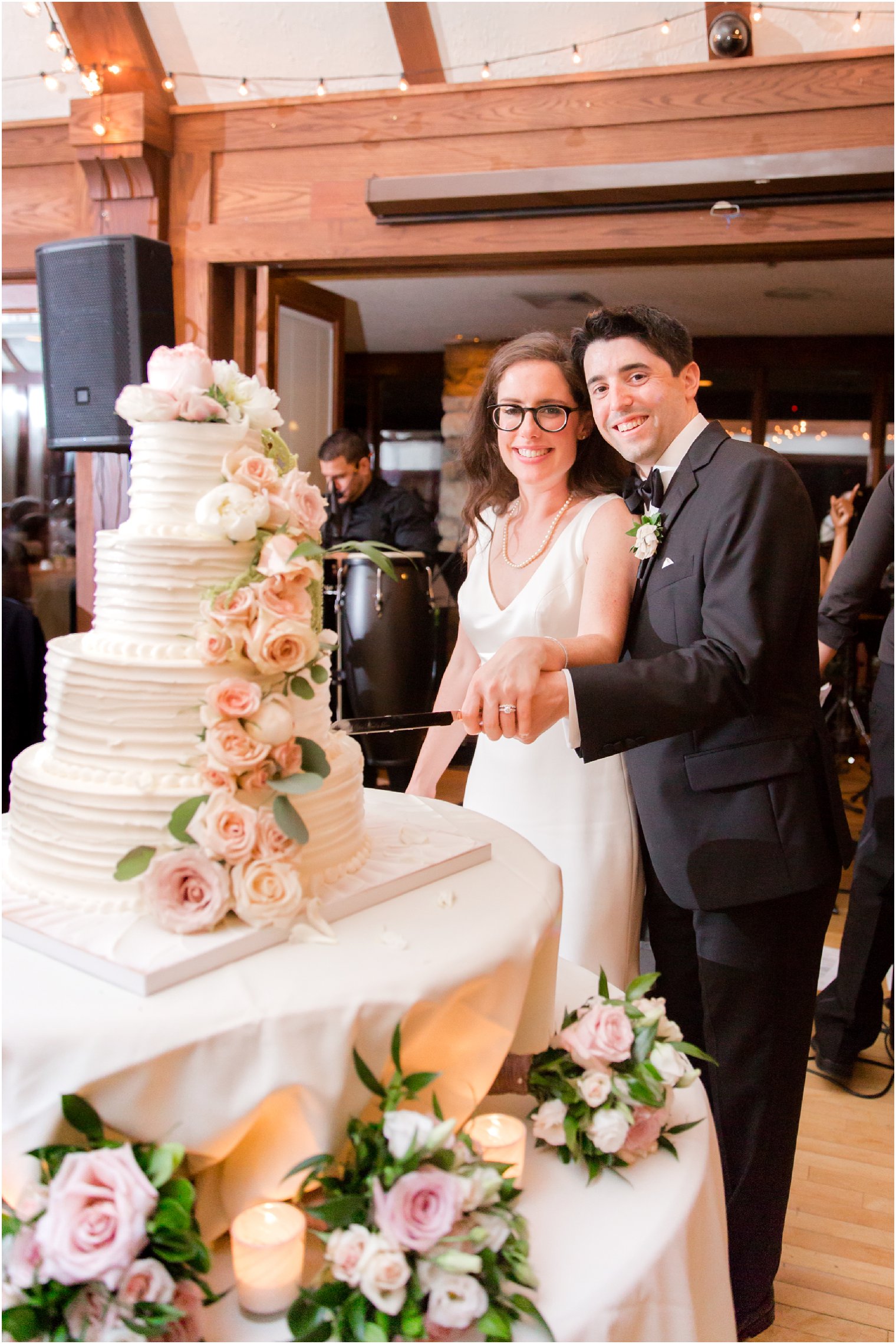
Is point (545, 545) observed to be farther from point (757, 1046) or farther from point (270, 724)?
point (270, 724)

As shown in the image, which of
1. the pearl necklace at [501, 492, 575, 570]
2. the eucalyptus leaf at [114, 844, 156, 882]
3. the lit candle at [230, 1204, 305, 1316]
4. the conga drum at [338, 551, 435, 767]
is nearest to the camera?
the lit candle at [230, 1204, 305, 1316]

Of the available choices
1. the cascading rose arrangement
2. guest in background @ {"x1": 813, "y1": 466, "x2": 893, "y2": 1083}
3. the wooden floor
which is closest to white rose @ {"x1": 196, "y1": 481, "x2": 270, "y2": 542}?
the cascading rose arrangement

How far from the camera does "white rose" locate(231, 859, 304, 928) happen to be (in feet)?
3.64

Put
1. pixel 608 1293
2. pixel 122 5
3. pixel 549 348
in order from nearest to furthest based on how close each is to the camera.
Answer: pixel 608 1293 < pixel 549 348 < pixel 122 5

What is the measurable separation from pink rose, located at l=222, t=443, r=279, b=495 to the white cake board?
19.5 inches

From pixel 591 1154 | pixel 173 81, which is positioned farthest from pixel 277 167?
pixel 591 1154

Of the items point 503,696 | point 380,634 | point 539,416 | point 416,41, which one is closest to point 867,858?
point 539,416

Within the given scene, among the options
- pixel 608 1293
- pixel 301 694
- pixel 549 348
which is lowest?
pixel 608 1293

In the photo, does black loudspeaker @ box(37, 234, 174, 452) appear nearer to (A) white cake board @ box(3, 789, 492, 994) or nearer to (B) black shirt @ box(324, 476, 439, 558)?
(B) black shirt @ box(324, 476, 439, 558)

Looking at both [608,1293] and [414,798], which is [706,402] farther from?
[608,1293]

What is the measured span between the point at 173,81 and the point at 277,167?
0.76 meters

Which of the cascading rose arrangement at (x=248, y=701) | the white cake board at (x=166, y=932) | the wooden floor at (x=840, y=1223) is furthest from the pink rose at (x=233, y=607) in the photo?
the wooden floor at (x=840, y=1223)

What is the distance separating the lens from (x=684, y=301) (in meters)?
7.33

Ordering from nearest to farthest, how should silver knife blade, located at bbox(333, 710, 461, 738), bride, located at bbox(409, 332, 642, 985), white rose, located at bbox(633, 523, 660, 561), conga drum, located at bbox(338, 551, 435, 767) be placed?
silver knife blade, located at bbox(333, 710, 461, 738) < white rose, located at bbox(633, 523, 660, 561) < bride, located at bbox(409, 332, 642, 985) < conga drum, located at bbox(338, 551, 435, 767)
